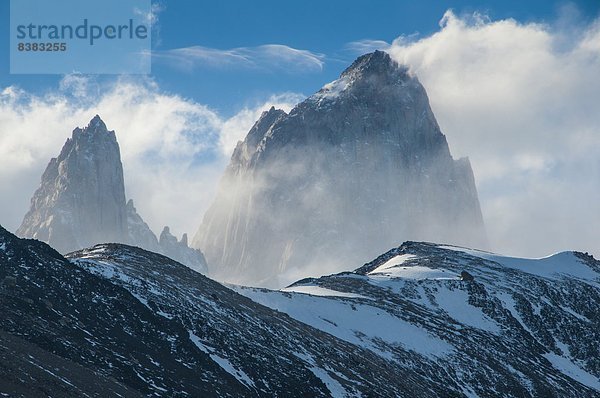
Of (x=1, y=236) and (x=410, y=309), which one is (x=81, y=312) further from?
(x=410, y=309)

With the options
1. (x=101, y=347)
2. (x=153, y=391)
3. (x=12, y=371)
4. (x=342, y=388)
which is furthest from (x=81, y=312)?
(x=342, y=388)

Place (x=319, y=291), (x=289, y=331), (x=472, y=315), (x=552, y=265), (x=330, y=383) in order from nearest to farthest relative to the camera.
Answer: (x=330, y=383) < (x=289, y=331) < (x=319, y=291) < (x=472, y=315) < (x=552, y=265)

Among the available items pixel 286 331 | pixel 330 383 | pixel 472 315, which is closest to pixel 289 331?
pixel 286 331

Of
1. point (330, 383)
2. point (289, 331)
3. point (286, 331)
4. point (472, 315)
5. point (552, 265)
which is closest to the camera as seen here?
point (330, 383)

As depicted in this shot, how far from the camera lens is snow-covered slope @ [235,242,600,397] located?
113 meters

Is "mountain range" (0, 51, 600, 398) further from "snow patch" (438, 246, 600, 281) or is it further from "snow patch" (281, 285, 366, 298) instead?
"snow patch" (438, 246, 600, 281)

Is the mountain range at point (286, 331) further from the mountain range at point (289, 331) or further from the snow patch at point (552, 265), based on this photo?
the snow patch at point (552, 265)

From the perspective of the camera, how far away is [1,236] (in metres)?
85.1

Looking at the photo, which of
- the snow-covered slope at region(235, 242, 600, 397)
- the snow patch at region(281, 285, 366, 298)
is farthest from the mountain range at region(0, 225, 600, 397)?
the snow patch at region(281, 285, 366, 298)

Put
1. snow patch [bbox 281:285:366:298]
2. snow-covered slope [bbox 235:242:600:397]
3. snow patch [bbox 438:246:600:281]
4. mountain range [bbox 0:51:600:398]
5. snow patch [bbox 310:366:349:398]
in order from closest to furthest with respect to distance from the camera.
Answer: mountain range [bbox 0:51:600:398], snow patch [bbox 310:366:349:398], snow-covered slope [bbox 235:242:600:397], snow patch [bbox 281:285:366:298], snow patch [bbox 438:246:600:281]

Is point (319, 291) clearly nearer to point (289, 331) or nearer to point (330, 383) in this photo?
point (289, 331)

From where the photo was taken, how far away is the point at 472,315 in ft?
456

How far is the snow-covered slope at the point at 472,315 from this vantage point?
113125 mm

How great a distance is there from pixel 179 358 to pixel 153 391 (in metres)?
8.96
